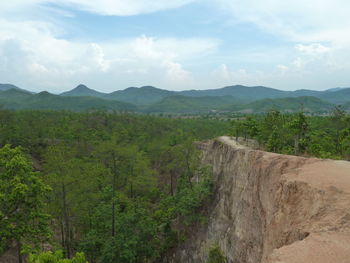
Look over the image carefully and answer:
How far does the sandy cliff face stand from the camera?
355 inches

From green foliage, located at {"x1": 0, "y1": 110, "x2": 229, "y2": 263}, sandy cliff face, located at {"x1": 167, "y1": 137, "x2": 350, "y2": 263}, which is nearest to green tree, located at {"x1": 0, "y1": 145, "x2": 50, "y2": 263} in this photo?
green foliage, located at {"x1": 0, "y1": 110, "x2": 229, "y2": 263}

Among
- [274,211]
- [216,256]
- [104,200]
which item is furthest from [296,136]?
[104,200]

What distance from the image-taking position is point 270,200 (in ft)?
60.1

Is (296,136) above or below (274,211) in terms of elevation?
above

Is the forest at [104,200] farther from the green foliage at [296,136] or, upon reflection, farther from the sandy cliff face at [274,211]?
the sandy cliff face at [274,211]

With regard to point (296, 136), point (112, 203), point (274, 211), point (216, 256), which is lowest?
point (216, 256)

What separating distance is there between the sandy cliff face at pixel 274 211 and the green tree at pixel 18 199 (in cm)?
1327

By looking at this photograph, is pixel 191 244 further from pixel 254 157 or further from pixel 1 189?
pixel 1 189

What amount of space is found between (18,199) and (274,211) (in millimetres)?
14656

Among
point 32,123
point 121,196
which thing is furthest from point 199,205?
point 32,123

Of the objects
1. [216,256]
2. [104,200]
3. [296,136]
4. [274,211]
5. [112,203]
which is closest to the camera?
[274,211]

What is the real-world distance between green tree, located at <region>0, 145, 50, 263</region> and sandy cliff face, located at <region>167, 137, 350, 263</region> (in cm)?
1327

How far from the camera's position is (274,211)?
1582 centimetres

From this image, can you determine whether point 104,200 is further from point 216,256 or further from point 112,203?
point 216,256
